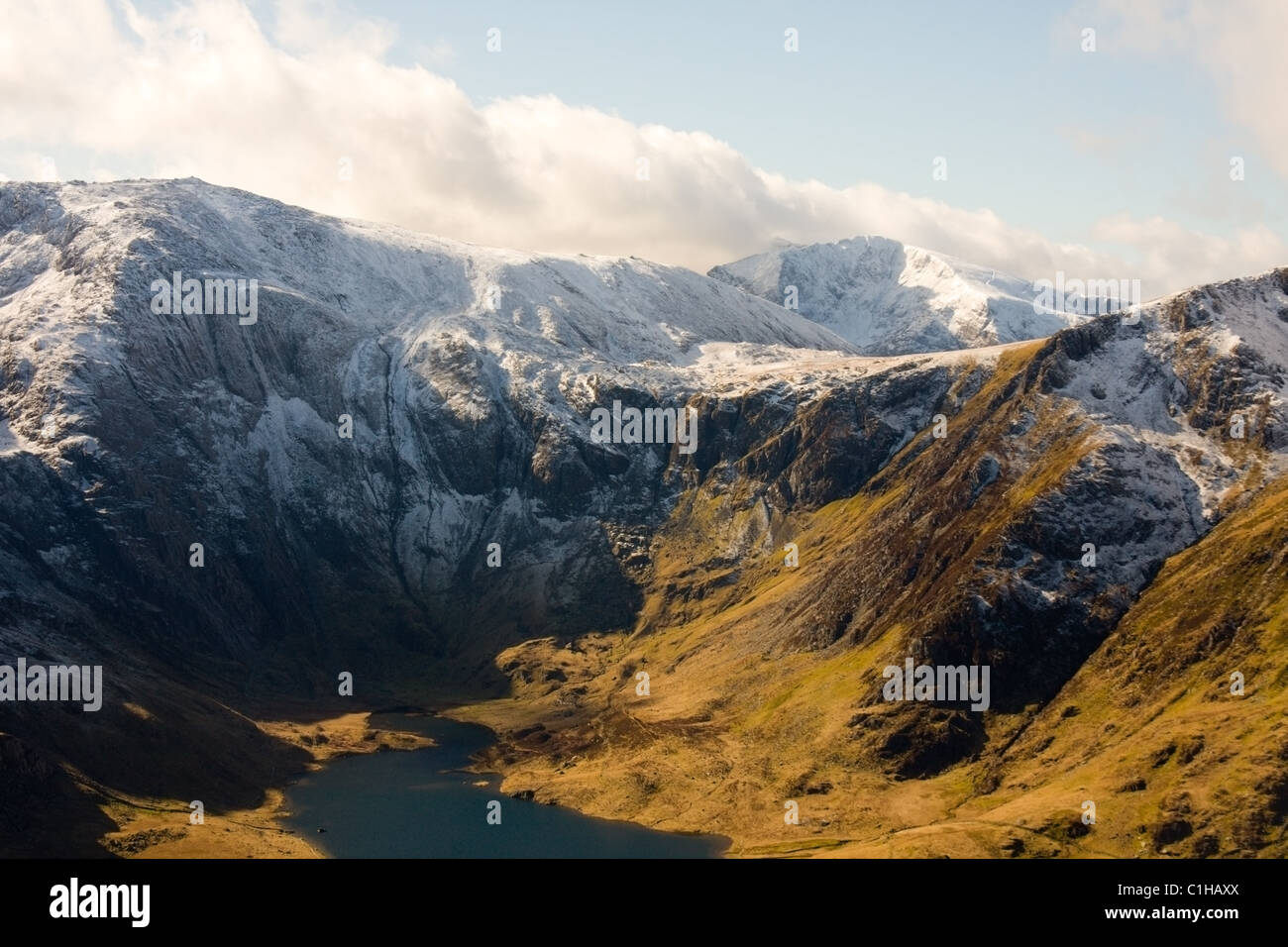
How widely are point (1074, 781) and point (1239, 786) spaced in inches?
979

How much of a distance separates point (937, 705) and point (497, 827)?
238 ft

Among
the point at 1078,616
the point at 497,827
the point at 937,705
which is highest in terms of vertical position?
the point at 1078,616

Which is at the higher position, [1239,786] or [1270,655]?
[1270,655]

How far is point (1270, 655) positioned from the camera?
164 metres

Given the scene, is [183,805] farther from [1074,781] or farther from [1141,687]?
[1141,687]
